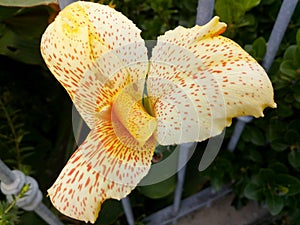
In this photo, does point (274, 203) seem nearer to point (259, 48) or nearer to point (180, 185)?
point (180, 185)

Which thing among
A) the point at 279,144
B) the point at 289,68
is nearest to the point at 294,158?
the point at 279,144

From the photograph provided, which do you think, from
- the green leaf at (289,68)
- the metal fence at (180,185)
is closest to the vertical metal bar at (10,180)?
the metal fence at (180,185)

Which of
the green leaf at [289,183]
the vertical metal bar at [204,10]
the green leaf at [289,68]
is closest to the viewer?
the vertical metal bar at [204,10]

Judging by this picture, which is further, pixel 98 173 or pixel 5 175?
pixel 5 175

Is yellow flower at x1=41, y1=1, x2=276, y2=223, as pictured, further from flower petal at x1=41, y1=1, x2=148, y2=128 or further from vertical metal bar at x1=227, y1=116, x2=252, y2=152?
vertical metal bar at x1=227, y1=116, x2=252, y2=152

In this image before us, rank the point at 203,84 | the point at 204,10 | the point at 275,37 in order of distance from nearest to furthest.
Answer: the point at 203,84, the point at 204,10, the point at 275,37

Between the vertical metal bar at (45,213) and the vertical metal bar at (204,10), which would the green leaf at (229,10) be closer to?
the vertical metal bar at (204,10)

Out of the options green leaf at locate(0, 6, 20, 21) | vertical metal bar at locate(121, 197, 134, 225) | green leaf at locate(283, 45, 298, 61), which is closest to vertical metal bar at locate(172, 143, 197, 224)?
vertical metal bar at locate(121, 197, 134, 225)
